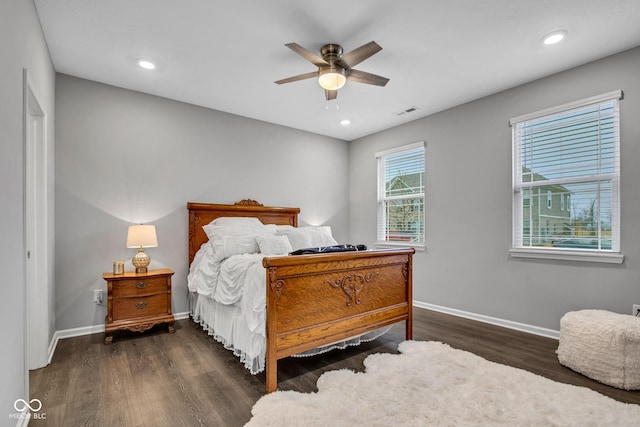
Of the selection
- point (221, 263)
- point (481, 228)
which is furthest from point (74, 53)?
point (481, 228)

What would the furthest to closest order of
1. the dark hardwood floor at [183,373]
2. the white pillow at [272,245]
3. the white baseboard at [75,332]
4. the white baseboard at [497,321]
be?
1. the white pillow at [272,245]
2. the white baseboard at [497,321]
3. the white baseboard at [75,332]
4. the dark hardwood floor at [183,373]

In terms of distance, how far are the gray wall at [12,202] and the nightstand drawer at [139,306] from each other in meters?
1.30

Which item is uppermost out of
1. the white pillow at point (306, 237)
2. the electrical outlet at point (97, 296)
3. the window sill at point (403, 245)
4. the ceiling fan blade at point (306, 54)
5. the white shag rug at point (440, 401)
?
the ceiling fan blade at point (306, 54)

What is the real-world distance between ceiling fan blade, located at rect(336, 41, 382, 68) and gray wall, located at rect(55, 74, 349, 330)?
7.63 ft

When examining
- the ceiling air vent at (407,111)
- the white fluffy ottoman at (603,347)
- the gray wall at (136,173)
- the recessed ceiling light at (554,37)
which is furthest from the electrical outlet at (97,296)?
the recessed ceiling light at (554,37)

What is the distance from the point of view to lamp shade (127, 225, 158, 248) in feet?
11.0

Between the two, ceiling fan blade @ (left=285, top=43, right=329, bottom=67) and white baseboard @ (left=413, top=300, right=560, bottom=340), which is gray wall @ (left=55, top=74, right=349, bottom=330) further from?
white baseboard @ (left=413, top=300, right=560, bottom=340)

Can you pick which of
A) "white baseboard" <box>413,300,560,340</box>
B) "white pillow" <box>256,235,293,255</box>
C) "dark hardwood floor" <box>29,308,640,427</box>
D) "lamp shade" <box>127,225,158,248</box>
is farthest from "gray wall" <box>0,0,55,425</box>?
"white baseboard" <box>413,300,560,340</box>

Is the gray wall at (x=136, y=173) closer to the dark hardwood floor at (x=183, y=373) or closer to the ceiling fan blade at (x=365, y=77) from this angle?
the dark hardwood floor at (x=183, y=373)

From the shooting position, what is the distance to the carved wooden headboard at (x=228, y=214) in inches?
159

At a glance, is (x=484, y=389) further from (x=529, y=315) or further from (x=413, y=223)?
(x=413, y=223)

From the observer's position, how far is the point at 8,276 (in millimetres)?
1572

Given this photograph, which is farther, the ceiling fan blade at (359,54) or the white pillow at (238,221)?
the white pillow at (238,221)

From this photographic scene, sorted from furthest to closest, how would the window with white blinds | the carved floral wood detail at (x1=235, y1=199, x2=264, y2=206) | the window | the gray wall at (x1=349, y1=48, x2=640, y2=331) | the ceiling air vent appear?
the window → the carved floral wood detail at (x1=235, y1=199, x2=264, y2=206) → the ceiling air vent → the window with white blinds → the gray wall at (x1=349, y1=48, x2=640, y2=331)
